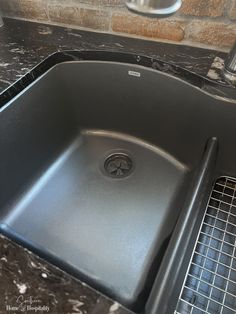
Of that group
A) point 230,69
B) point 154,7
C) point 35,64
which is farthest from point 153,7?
point 35,64

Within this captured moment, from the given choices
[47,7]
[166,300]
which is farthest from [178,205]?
[47,7]

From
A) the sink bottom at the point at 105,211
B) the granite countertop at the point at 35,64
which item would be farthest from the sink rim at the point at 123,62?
the sink bottom at the point at 105,211

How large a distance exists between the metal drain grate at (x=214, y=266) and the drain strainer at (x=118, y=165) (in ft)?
0.87

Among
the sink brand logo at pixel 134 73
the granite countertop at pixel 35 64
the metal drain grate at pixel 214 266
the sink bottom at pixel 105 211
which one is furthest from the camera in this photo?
the sink brand logo at pixel 134 73

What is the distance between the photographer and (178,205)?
2.27ft

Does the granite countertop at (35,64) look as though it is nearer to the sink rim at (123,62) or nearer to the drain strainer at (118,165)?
the sink rim at (123,62)

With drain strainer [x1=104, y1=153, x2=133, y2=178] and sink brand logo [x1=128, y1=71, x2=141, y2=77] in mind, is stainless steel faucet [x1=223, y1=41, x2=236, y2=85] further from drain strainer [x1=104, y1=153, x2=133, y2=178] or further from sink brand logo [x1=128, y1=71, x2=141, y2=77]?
drain strainer [x1=104, y1=153, x2=133, y2=178]

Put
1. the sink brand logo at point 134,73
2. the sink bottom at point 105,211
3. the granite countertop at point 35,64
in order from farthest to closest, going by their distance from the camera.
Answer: the sink brand logo at point 134,73 < the sink bottom at point 105,211 < the granite countertop at point 35,64

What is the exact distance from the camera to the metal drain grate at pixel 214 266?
462 mm

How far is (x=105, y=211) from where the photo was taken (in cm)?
69

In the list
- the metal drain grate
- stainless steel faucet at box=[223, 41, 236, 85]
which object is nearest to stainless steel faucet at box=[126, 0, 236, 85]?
stainless steel faucet at box=[223, 41, 236, 85]

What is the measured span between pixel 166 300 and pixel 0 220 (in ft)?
1.48

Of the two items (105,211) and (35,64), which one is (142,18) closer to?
(35,64)

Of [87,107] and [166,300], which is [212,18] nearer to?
[87,107]
